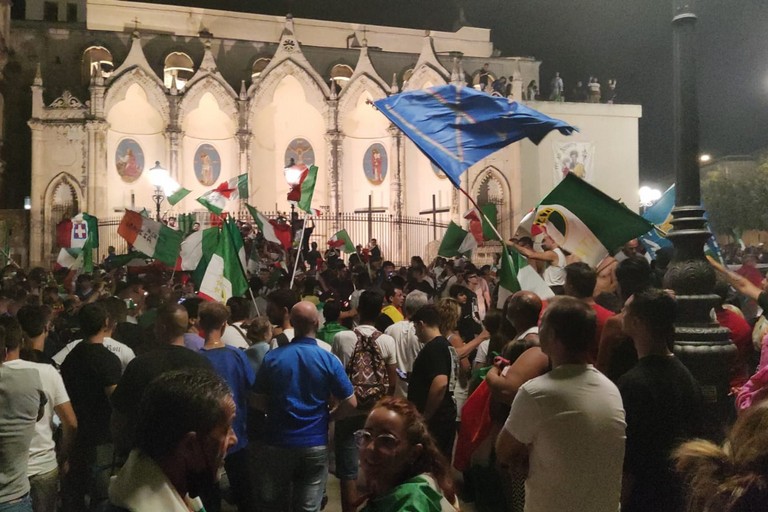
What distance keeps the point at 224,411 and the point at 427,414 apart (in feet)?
11.0

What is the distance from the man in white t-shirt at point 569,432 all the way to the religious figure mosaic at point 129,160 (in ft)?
101

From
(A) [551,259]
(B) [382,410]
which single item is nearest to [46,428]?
(B) [382,410]

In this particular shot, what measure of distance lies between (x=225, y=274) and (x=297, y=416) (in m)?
4.04

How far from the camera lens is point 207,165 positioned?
32875 millimetres

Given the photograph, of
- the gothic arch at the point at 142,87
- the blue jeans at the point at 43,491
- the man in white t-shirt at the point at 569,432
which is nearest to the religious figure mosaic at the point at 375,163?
the gothic arch at the point at 142,87

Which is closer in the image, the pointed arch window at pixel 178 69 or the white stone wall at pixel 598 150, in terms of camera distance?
the pointed arch window at pixel 178 69

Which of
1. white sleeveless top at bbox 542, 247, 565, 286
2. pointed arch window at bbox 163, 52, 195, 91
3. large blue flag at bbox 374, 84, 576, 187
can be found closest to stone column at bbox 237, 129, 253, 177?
pointed arch window at bbox 163, 52, 195, 91

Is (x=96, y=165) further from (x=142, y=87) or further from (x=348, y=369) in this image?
(x=348, y=369)

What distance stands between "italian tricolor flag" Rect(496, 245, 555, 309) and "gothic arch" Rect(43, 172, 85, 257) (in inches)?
1066

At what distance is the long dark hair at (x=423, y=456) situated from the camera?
255cm

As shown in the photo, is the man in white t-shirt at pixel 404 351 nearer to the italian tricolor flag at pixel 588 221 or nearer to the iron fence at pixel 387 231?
the italian tricolor flag at pixel 588 221

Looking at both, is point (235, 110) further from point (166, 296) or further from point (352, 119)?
point (166, 296)

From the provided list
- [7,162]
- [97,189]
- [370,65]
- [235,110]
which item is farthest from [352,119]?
[7,162]

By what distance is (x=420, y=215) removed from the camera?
111ft
